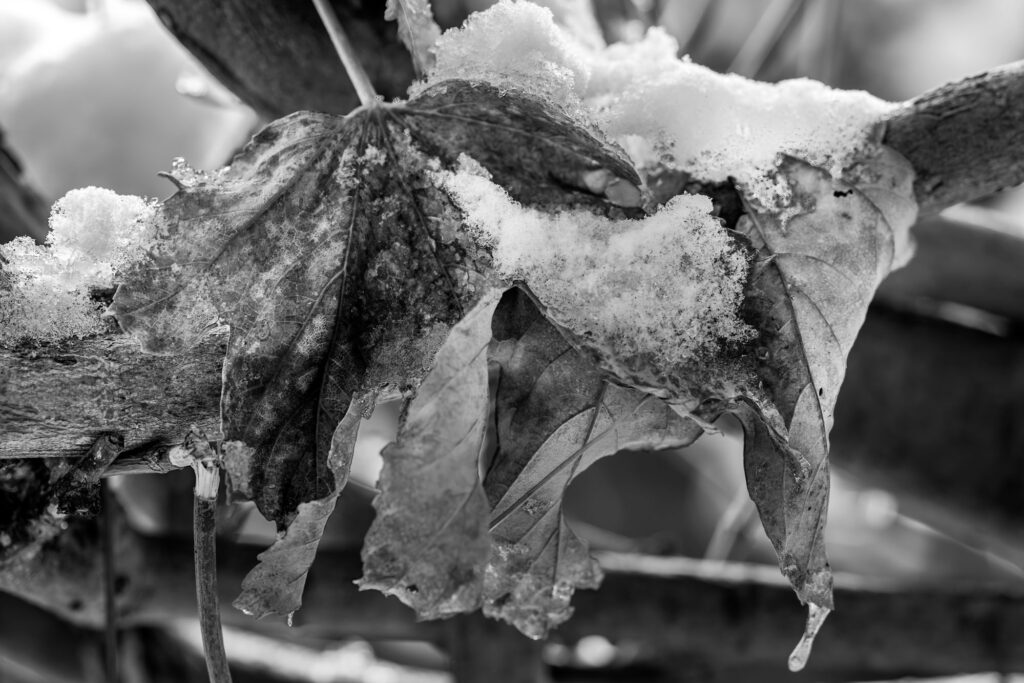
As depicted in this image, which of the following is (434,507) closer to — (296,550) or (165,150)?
(296,550)

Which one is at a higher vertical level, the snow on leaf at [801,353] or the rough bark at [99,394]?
the rough bark at [99,394]

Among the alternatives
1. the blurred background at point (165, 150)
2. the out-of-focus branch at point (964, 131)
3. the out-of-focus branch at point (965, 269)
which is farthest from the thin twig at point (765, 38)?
the out-of-focus branch at point (964, 131)

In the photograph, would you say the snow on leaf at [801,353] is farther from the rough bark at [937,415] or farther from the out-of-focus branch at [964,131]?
the rough bark at [937,415]

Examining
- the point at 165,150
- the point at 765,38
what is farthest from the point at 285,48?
the point at 765,38

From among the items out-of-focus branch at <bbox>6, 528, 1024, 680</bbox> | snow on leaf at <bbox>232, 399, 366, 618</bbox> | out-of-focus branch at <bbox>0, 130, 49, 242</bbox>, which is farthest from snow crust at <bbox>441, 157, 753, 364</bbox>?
out-of-focus branch at <bbox>6, 528, 1024, 680</bbox>

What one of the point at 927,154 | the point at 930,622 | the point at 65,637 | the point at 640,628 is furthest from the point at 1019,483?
the point at 65,637
